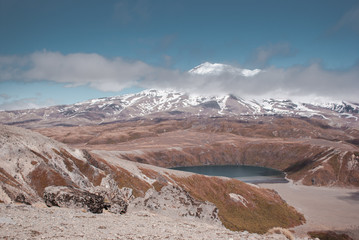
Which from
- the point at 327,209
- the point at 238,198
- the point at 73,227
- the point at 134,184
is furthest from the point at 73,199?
the point at 327,209

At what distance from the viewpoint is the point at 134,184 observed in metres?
100

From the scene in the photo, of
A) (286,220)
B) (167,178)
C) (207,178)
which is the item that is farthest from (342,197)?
(167,178)

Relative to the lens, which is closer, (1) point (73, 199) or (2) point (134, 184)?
(1) point (73, 199)

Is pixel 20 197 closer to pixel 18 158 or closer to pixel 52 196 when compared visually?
pixel 52 196

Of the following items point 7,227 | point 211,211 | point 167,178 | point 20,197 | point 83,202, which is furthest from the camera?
point 167,178

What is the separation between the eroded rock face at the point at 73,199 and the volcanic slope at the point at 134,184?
288 inches

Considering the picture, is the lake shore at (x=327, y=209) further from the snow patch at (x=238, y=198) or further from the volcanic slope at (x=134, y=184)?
the snow patch at (x=238, y=198)

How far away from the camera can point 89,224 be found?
76.2ft

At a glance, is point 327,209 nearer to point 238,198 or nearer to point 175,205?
point 238,198

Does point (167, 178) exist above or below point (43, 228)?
below

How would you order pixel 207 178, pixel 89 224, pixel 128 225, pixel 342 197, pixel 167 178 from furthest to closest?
pixel 342 197 → pixel 207 178 → pixel 167 178 → pixel 128 225 → pixel 89 224

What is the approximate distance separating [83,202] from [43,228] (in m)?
9.70

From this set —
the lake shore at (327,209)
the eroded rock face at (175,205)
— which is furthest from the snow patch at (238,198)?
the eroded rock face at (175,205)

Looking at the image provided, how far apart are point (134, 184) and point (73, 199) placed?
72708mm
